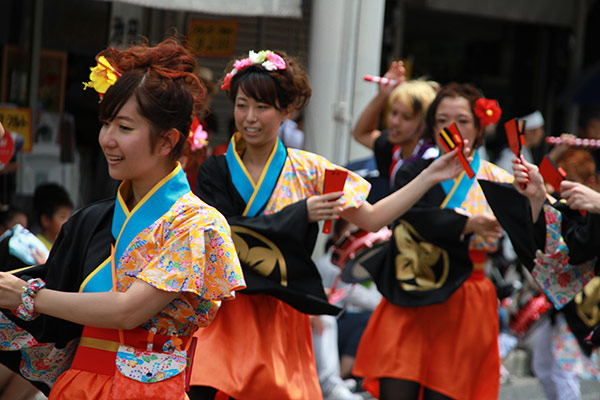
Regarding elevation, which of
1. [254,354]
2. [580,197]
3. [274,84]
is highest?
A: [274,84]

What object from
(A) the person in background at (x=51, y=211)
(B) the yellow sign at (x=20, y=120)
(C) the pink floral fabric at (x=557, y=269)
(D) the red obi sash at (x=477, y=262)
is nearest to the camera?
(C) the pink floral fabric at (x=557, y=269)

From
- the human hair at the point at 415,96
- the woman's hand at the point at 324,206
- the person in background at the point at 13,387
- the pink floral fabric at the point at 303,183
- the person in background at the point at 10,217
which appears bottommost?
Answer: the person in background at the point at 13,387

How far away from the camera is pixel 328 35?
21.2 feet

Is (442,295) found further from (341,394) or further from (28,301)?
(28,301)

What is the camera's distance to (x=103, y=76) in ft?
8.72

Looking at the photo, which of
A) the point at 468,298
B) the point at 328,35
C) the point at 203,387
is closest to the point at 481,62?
the point at 328,35

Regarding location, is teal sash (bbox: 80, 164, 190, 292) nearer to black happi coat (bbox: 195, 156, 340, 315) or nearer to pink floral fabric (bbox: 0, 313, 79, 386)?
pink floral fabric (bbox: 0, 313, 79, 386)

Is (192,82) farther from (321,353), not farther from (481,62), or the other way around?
(481,62)

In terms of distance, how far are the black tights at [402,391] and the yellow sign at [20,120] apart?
3387mm

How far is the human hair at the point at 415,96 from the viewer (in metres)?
5.34

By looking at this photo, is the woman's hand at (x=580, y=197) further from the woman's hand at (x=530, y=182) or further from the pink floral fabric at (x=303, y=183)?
the pink floral fabric at (x=303, y=183)

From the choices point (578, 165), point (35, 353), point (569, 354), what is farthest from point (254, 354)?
point (578, 165)

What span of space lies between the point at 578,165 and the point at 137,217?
4.23 m

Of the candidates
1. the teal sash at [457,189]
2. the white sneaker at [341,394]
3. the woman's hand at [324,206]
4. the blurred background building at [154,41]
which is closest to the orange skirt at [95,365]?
the woman's hand at [324,206]
